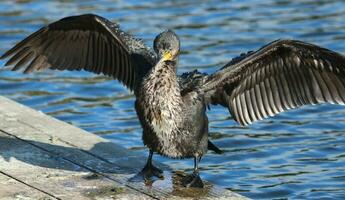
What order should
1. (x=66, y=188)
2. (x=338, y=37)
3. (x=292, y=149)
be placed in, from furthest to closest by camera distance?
(x=338, y=37) < (x=292, y=149) < (x=66, y=188)

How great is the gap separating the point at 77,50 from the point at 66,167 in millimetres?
1438

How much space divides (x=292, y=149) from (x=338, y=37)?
3413mm

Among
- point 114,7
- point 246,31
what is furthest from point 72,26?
point 114,7

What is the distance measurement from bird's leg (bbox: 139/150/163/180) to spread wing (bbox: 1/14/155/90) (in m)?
0.97

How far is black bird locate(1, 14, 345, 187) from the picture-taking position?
22.8ft

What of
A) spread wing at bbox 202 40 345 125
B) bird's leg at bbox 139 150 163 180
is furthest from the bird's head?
bird's leg at bbox 139 150 163 180

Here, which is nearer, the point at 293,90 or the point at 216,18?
the point at 293,90

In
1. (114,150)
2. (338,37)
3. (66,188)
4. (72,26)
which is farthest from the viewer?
(338,37)

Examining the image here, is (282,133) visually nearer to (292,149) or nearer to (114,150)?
(292,149)

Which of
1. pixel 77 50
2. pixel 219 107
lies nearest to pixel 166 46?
pixel 77 50

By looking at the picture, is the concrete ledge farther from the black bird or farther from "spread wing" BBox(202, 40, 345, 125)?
"spread wing" BBox(202, 40, 345, 125)

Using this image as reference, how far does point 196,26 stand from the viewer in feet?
43.4

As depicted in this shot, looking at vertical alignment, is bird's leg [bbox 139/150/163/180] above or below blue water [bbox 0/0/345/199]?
below

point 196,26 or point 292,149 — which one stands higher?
point 196,26
